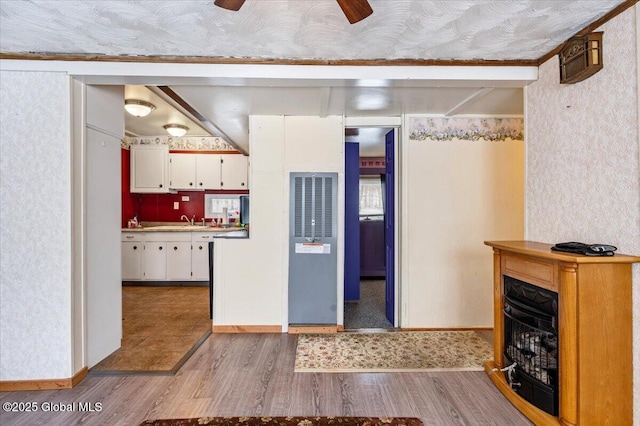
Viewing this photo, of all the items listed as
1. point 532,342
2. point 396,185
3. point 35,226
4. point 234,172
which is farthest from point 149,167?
point 532,342

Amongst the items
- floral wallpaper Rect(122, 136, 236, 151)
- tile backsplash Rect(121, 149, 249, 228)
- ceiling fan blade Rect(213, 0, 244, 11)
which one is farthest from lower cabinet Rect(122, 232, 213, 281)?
ceiling fan blade Rect(213, 0, 244, 11)

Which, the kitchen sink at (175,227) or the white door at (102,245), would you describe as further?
the kitchen sink at (175,227)

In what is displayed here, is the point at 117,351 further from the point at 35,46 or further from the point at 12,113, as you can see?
the point at 35,46

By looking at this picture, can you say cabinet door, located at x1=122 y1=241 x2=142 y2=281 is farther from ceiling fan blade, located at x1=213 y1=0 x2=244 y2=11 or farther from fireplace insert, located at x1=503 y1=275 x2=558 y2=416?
fireplace insert, located at x1=503 y1=275 x2=558 y2=416

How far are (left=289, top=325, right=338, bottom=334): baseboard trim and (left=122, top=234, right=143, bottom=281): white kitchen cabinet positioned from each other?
3.31 meters

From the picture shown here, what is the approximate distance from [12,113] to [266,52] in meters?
1.86

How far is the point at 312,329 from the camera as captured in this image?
3.46 m

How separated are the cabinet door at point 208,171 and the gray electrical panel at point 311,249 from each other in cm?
292

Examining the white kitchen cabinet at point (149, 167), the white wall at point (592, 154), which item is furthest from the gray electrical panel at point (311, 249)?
the white kitchen cabinet at point (149, 167)

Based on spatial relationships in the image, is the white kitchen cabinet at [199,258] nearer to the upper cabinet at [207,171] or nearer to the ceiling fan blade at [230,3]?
the upper cabinet at [207,171]

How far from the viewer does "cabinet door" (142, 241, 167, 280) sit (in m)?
5.39

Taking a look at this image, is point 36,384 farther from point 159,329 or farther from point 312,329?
point 312,329

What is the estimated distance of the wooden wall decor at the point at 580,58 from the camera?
6.02 ft

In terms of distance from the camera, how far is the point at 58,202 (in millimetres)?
2350
